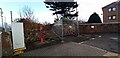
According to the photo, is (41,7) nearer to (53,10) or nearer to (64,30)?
(53,10)

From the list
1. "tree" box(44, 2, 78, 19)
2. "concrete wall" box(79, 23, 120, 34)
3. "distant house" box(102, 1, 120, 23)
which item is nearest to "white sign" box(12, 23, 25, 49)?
"concrete wall" box(79, 23, 120, 34)

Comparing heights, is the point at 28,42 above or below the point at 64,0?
below

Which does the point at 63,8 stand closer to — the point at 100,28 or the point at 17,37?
the point at 100,28

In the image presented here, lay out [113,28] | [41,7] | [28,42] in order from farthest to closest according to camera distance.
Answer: [41,7] → [113,28] → [28,42]

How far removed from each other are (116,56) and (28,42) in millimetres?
6503

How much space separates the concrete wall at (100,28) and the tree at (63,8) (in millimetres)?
7949

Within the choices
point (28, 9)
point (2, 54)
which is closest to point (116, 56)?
point (2, 54)

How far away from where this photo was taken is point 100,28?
74.1 ft

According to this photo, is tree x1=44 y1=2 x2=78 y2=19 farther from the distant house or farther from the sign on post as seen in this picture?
the sign on post

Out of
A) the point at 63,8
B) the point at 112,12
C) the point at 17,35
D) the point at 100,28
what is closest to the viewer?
the point at 17,35

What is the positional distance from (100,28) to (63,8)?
10.6 meters

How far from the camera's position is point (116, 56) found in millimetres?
8500

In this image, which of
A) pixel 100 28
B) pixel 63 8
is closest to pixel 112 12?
pixel 63 8

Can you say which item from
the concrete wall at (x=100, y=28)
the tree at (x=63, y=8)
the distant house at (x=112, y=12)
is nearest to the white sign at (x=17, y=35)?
the concrete wall at (x=100, y=28)
